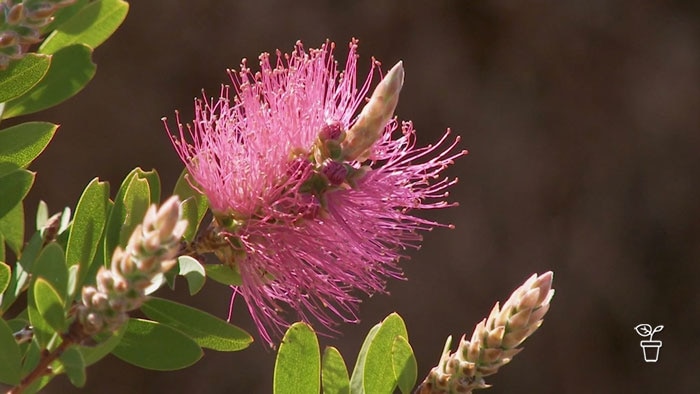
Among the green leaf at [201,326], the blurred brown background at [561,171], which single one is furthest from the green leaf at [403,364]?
the blurred brown background at [561,171]

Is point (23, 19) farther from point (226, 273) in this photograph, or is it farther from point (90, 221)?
point (226, 273)

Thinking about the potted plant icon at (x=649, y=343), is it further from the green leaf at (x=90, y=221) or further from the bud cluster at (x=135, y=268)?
the bud cluster at (x=135, y=268)

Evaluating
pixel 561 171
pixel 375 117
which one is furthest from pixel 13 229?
pixel 561 171

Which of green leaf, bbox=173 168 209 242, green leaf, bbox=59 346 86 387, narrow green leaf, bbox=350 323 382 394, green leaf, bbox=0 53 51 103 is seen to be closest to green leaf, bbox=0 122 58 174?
green leaf, bbox=0 53 51 103

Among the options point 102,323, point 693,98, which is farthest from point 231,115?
point 693,98

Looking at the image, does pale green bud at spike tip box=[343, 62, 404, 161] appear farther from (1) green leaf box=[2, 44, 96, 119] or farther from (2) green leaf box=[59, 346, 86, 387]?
(2) green leaf box=[59, 346, 86, 387]

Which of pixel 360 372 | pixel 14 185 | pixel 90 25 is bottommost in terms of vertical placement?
pixel 360 372

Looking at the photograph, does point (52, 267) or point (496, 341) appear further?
point (496, 341)

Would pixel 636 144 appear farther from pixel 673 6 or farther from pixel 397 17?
pixel 397 17
